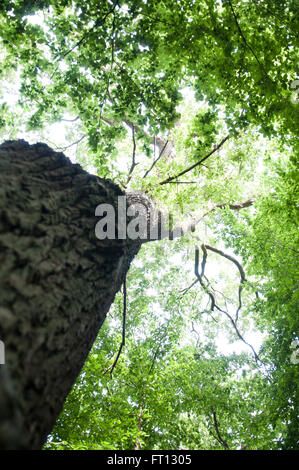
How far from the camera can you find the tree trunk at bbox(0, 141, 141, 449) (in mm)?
1030

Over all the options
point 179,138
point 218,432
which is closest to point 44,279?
point 179,138

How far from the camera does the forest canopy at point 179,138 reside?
3.23 m

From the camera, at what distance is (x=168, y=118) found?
3906 millimetres

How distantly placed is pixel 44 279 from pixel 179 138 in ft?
20.2

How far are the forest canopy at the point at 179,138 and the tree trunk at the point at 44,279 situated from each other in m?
1.51

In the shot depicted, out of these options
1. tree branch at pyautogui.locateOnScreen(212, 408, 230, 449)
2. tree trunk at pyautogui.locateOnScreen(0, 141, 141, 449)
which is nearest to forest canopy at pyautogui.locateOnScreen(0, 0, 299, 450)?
tree branch at pyautogui.locateOnScreen(212, 408, 230, 449)

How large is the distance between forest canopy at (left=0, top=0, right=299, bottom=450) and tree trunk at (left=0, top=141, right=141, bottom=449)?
151cm

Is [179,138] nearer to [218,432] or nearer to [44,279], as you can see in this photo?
[44,279]

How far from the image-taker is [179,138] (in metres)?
6.71

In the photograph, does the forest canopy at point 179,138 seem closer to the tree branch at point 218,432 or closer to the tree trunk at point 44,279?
the tree branch at point 218,432

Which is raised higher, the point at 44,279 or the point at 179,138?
the point at 179,138

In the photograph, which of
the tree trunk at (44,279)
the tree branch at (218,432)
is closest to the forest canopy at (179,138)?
the tree branch at (218,432)

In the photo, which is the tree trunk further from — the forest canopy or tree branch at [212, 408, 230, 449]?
tree branch at [212, 408, 230, 449]
